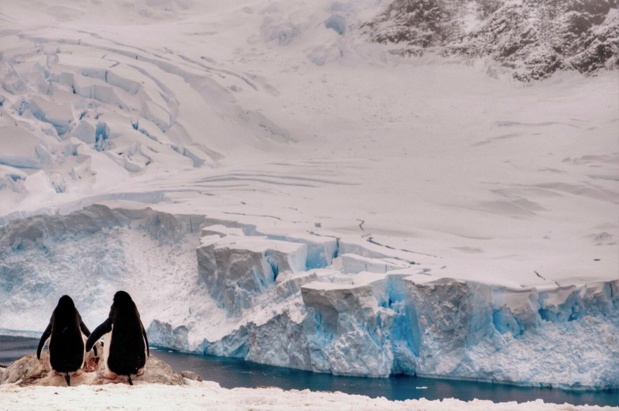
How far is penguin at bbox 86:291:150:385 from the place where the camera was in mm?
6395

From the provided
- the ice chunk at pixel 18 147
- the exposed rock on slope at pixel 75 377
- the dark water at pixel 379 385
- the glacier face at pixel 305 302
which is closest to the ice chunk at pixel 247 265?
the glacier face at pixel 305 302

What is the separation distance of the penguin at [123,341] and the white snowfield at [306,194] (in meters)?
0.46

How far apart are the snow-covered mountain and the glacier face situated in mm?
18112

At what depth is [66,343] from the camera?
666 centimetres

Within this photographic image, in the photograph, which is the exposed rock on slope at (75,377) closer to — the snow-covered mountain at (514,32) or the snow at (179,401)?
the snow at (179,401)

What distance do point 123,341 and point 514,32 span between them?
107 ft

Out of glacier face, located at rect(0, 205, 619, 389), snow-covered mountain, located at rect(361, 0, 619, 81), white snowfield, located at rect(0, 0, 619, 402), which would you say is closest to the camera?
glacier face, located at rect(0, 205, 619, 389)

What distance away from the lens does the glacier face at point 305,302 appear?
671 inches

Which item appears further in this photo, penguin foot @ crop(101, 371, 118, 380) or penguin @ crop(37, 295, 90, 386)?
penguin @ crop(37, 295, 90, 386)

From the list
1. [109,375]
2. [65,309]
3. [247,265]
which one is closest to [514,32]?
[247,265]

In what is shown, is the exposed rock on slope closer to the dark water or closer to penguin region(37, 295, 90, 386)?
penguin region(37, 295, 90, 386)

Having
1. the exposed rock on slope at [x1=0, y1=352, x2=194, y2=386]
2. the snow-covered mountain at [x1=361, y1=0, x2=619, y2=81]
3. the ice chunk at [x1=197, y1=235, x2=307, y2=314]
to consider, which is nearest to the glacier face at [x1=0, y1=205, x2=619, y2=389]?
the ice chunk at [x1=197, y1=235, x2=307, y2=314]

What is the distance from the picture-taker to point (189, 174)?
89.9ft

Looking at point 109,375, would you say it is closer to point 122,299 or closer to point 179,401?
point 122,299
